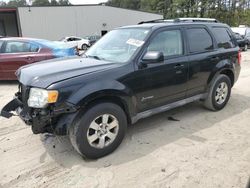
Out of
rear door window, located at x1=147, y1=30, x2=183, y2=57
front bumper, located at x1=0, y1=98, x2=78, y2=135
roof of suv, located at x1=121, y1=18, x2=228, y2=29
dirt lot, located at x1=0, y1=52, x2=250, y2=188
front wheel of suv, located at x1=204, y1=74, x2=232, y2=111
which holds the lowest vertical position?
dirt lot, located at x1=0, y1=52, x2=250, y2=188

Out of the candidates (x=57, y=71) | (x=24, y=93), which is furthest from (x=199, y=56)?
(x=24, y=93)

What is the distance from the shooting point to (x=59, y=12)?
1158 inches

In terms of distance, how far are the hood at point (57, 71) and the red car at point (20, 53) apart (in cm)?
444

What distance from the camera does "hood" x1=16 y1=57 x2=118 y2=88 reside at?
331cm

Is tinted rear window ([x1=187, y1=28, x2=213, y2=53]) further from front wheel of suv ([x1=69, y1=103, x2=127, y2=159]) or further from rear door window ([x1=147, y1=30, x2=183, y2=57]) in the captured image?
front wheel of suv ([x1=69, y1=103, x2=127, y2=159])

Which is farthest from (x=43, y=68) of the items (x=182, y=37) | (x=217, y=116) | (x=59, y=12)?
(x=59, y=12)

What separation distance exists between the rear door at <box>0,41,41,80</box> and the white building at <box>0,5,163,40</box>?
19.6m

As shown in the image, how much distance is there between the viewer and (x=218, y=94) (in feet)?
17.3

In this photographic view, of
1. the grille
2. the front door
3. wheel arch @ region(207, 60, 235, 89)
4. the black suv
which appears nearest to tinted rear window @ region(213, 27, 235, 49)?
the black suv

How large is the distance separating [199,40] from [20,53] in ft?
18.9

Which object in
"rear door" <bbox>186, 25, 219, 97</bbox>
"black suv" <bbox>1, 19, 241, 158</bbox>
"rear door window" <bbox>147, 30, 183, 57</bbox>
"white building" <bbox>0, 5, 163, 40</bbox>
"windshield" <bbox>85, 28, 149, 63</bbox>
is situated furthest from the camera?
"white building" <bbox>0, 5, 163, 40</bbox>

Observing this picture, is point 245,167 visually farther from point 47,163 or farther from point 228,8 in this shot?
point 228,8

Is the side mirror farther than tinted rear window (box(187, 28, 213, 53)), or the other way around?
tinted rear window (box(187, 28, 213, 53))

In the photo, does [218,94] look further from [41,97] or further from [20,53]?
[20,53]
